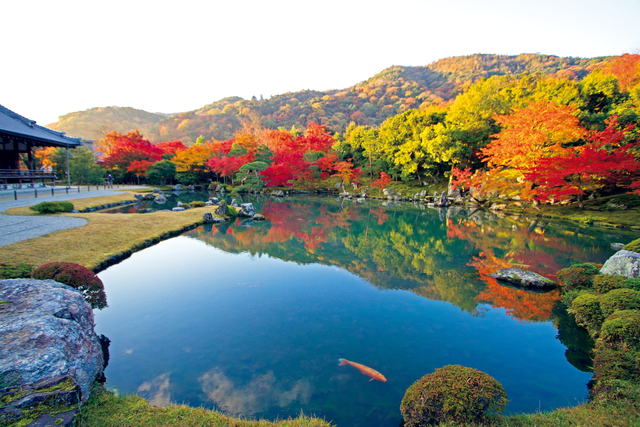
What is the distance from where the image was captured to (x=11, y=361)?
244 centimetres

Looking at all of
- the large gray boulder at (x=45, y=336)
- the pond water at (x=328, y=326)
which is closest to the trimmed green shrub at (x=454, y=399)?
the pond water at (x=328, y=326)

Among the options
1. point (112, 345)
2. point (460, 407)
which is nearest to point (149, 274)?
point (112, 345)

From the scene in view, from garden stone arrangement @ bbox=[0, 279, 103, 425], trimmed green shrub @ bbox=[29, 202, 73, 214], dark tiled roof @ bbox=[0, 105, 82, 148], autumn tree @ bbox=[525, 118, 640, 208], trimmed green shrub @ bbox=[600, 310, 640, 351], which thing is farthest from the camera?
dark tiled roof @ bbox=[0, 105, 82, 148]

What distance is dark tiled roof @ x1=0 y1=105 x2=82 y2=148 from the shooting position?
51.0ft

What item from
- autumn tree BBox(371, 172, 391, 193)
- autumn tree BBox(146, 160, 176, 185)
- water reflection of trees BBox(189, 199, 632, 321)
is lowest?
water reflection of trees BBox(189, 199, 632, 321)

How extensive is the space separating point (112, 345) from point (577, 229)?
61.4 feet

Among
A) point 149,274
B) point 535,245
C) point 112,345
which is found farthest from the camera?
point 535,245

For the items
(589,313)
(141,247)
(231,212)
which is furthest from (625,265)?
(231,212)

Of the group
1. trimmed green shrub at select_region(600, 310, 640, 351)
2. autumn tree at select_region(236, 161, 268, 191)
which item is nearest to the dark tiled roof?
autumn tree at select_region(236, 161, 268, 191)

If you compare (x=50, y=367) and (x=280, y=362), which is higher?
(x=50, y=367)

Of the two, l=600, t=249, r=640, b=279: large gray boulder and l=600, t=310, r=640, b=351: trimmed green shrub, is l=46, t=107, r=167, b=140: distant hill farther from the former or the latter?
l=600, t=310, r=640, b=351: trimmed green shrub

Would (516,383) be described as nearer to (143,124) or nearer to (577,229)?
(577,229)

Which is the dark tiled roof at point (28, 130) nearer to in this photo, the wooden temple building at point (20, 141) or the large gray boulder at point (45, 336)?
the wooden temple building at point (20, 141)

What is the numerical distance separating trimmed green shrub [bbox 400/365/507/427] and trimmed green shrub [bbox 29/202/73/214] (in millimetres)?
15432
